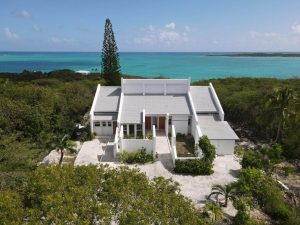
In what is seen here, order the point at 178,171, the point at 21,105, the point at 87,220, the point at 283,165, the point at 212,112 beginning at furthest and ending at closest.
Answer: the point at 212,112 < the point at 21,105 < the point at 283,165 < the point at 178,171 < the point at 87,220

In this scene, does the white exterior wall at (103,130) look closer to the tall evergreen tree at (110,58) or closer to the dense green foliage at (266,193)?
the dense green foliage at (266,193)

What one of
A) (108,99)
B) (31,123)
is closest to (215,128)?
(108,99)

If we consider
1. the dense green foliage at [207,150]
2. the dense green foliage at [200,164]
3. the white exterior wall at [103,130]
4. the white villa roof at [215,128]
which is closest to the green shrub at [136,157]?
the dense green foliage at [200,164]

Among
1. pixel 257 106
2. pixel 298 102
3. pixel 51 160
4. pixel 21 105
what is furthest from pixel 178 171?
pixel 21 105

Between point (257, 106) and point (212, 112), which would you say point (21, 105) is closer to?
point (212, 112)

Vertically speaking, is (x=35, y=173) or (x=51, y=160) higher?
(x=35, y=173)

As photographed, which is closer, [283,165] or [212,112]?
[283,165]

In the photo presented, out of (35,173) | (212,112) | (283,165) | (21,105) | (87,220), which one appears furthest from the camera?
(212,112)
